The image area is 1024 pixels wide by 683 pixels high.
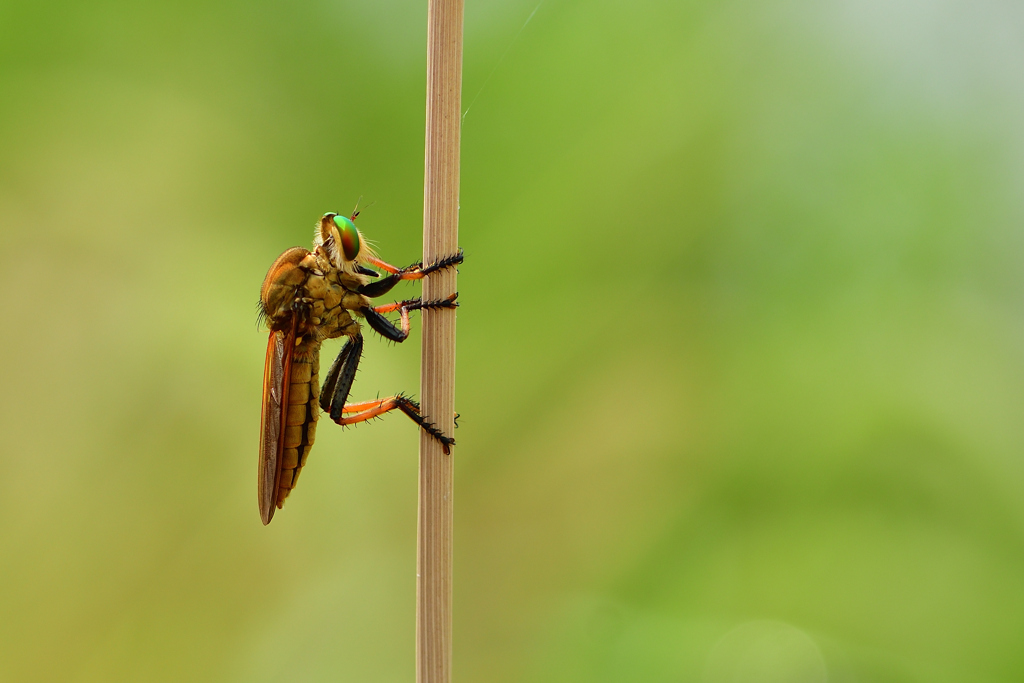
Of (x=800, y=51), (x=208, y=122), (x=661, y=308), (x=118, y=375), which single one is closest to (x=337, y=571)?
(x=118, y=375)

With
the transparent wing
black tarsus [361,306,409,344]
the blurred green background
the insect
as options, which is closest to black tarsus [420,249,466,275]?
the insect

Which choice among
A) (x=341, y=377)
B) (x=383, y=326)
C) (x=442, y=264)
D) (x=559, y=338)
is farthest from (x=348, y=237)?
(x=559, y=338)

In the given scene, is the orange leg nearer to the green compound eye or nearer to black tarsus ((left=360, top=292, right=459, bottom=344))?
black tarsus ((left=360, top=292, right=459, bottom=344))

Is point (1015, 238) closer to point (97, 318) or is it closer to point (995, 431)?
point (995, 431)

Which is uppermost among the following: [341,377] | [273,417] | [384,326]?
[384,326]

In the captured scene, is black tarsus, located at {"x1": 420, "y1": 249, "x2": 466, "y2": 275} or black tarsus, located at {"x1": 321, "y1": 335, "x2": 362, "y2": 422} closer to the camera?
black tarsus, located at {"x1": 420, "y1": 249, "x2": 466, "y2": 275}

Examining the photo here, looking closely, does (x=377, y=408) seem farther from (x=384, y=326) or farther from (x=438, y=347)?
(x=438, y=347)
